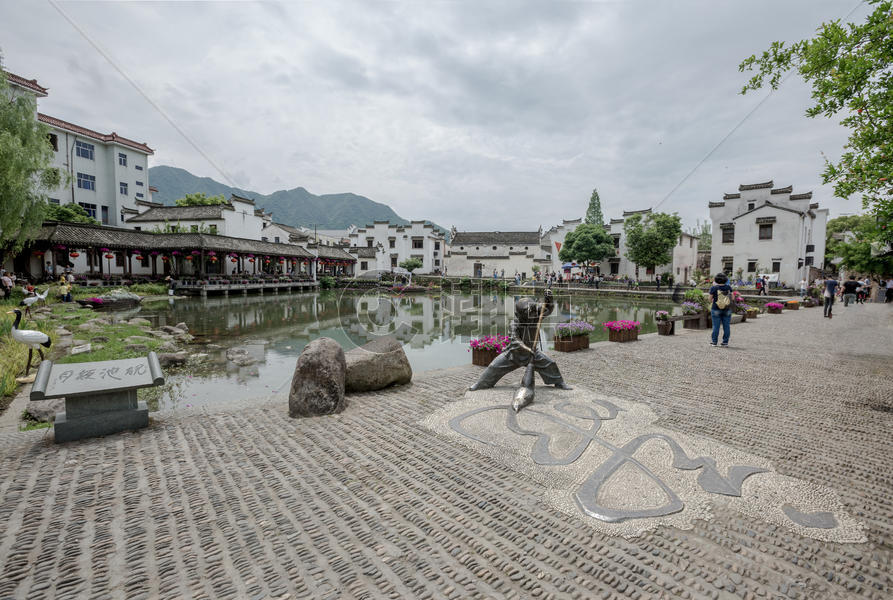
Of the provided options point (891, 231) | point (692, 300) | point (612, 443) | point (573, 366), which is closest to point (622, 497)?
point (612, 443)

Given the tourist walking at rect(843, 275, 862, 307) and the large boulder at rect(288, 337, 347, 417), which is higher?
the tourist walking at rect(843, 275, 862, 307)

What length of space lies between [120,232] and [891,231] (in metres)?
36.5

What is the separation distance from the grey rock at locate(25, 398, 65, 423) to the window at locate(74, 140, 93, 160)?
4121 centimetres

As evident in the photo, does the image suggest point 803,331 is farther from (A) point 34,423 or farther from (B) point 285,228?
(B) point 285,228

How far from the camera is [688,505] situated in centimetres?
301

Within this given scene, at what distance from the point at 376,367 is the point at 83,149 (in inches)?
1759

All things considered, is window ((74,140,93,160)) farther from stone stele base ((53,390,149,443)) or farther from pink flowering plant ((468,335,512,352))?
pink flowering plant ((468,335,512,352))

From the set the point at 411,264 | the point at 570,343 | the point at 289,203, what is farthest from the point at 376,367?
the point at 289,203

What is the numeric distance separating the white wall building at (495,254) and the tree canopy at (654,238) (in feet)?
42.8

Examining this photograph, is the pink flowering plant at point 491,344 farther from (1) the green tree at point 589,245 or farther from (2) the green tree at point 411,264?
(2) the green tree at point 411,264

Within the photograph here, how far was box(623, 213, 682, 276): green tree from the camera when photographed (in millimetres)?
33250

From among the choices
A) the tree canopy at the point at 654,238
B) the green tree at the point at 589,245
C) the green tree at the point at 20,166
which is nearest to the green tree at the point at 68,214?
the green tree at the point at 20,166

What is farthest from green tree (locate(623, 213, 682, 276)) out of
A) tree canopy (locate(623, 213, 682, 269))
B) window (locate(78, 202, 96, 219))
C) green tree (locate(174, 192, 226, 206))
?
window (locate(78, 202, 96, 219))

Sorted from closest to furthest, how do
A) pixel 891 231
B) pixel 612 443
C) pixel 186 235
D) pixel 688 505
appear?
pixel 688 505 < pixel 612 443 < pixel 891 231 < pixel 186 235
